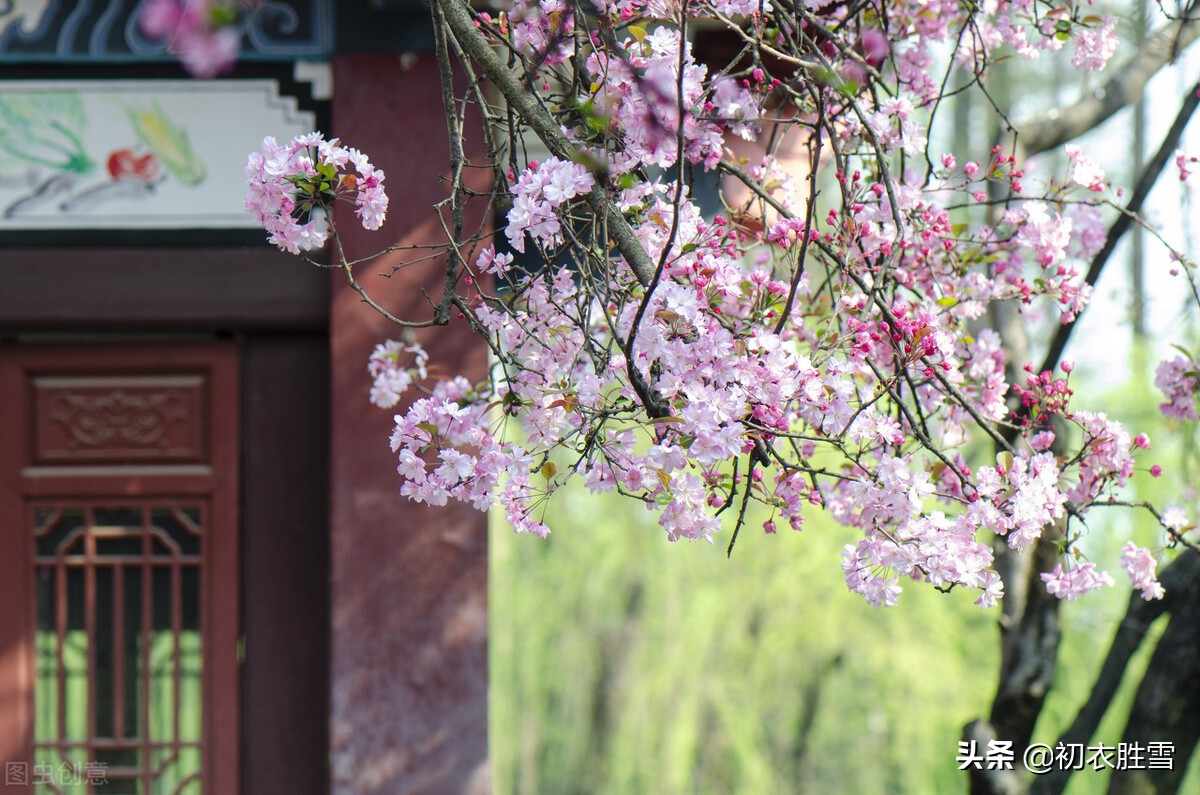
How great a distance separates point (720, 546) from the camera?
788cm

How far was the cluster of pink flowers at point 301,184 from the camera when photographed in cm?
184

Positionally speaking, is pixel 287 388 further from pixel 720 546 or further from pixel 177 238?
pixel 720 546

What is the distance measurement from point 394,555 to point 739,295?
1.63 meters

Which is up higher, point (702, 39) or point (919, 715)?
point (702, 39)

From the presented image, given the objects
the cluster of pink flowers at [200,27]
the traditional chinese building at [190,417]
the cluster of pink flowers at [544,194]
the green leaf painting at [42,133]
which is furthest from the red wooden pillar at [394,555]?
the cluster of pink flowers at [200,27]

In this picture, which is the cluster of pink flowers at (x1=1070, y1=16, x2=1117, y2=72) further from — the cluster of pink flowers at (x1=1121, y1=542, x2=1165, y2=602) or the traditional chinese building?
the traditional chinese building

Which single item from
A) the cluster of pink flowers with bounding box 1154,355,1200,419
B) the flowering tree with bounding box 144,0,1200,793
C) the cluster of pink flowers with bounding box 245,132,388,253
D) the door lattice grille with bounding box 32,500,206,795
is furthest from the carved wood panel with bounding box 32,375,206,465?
the cluster of pink flowers with bounding box 1154,355,1200,419

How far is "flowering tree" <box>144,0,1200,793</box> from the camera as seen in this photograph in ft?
6.02

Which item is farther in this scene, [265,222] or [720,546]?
[720,546]

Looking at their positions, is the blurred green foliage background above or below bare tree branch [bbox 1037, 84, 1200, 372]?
below

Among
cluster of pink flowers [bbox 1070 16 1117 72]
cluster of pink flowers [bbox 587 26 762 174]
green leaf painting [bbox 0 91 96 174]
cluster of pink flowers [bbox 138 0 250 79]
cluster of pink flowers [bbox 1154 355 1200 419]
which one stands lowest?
cluster of pink flowers [bbox 1154 355 1200 419]

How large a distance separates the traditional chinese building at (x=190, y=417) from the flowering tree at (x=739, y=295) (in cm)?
86

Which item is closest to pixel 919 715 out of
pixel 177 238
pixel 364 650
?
pixel 364 650

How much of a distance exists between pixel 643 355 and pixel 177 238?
202 centimetres
